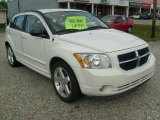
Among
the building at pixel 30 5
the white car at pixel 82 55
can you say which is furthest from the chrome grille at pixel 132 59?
the building at pixel 30 5

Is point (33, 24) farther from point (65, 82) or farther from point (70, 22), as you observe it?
point (65, 82)

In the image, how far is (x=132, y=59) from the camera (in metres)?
3.86

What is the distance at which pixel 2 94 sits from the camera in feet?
15.6

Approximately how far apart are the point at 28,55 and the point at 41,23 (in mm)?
951

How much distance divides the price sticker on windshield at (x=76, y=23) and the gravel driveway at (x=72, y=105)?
1.38m

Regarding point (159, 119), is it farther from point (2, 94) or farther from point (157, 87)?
point (2, 94)

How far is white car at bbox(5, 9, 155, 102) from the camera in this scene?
366 centimetres

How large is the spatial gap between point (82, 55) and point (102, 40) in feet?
1.84

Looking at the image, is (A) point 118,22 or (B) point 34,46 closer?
(B) point 34,46

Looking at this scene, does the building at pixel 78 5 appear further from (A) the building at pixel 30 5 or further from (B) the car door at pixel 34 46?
(B) the car door at pixel 34 46

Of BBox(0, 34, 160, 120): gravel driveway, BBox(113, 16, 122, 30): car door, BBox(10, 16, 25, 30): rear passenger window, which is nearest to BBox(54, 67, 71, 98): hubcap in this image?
BBox(0, 34, 160, 120): gravel driveway

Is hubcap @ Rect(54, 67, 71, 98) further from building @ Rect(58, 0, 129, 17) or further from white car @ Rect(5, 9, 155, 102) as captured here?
building @ Rect(58, 0, 129, 17)

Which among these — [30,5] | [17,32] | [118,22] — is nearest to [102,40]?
[17,32]

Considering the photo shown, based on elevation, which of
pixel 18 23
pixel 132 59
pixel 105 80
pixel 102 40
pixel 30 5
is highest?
pixel 30 5
